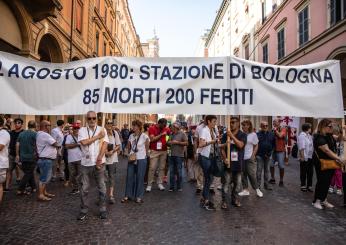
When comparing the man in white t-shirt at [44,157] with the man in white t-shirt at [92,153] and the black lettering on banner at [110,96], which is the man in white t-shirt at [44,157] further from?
the black lettering on banner at [110,96]

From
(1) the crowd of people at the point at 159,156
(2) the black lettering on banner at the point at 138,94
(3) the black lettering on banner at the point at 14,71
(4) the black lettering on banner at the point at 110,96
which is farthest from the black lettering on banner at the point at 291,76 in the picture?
(3) the black lettering on banner at the point at 14,71

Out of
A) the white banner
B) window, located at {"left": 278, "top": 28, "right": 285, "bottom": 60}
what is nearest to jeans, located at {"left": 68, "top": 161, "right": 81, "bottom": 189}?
the white banner

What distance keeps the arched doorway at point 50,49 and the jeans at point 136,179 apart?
9815 millimetres

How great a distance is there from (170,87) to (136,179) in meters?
2.49

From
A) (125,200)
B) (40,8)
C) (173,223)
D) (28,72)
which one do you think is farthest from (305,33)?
(28,72)

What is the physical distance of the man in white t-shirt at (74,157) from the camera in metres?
7.05

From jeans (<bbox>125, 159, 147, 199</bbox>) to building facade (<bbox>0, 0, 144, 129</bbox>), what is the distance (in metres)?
1.36

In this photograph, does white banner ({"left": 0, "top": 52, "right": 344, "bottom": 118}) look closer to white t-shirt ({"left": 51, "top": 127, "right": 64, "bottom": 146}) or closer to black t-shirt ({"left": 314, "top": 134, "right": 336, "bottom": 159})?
black t-shirt ({"left": 314, "top": 134, "right": 336, "bottom": 159})

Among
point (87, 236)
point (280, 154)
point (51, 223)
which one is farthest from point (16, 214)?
point (280, 154)

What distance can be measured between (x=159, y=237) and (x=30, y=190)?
4.44 m

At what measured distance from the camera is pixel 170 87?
5.10 m

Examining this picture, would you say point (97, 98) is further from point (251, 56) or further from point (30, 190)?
point (251, 56)

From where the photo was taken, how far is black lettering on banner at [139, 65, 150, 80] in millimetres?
5141

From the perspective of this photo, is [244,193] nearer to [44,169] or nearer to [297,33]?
[44,169]
